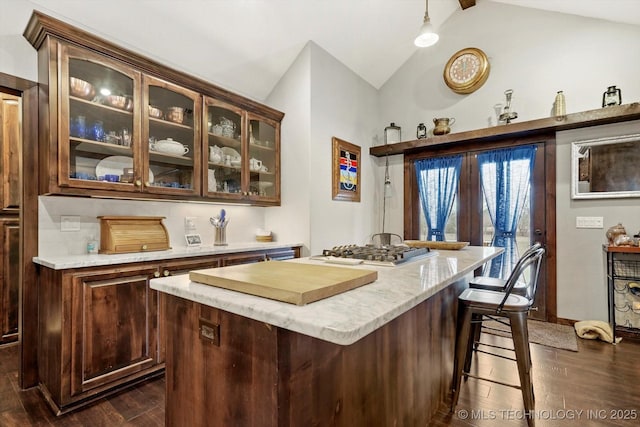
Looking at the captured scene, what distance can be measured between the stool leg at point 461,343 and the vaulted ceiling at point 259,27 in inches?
119

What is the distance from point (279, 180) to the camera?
3.64 meters

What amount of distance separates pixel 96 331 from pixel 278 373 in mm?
1692

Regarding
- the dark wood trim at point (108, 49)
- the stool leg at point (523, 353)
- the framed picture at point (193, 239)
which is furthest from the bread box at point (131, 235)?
the stool leg at point (523, 353)

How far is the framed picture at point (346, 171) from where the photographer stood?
3824 mm

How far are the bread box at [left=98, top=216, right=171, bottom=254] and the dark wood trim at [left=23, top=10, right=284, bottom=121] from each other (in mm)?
1140

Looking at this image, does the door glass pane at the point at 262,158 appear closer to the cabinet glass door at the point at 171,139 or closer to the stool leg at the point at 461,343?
the cabinet glass door at the point at 171,139

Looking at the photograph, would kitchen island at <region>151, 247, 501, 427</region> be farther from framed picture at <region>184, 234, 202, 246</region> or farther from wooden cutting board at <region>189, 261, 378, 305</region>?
framed picture at <region>184, 234, 202, 246</region>

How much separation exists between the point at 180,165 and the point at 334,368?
2292mm

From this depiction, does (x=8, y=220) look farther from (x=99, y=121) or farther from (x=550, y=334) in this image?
(x=550, y=334)

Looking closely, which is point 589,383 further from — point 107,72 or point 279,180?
point 107,72

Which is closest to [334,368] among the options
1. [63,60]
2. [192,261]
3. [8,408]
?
[192,261]

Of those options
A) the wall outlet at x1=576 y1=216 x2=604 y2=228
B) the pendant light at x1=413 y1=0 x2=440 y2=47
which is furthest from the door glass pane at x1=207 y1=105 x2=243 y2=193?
the wall outlet at x1=576 y1=216 x2=604 y2=228

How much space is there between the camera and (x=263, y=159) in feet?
11.6

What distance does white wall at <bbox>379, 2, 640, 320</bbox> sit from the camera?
125 inches
